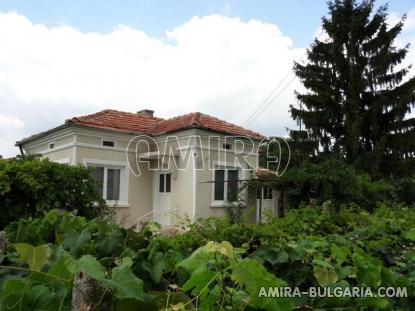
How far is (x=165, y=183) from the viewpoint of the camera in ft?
50.4

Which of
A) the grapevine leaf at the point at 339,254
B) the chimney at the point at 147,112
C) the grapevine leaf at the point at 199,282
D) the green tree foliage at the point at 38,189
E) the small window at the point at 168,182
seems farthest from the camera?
the chimney at the point at 147,112

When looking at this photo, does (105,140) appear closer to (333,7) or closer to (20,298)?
(20,298)

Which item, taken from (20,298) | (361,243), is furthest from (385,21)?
(20,298)

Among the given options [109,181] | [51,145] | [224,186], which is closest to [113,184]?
[109,181]

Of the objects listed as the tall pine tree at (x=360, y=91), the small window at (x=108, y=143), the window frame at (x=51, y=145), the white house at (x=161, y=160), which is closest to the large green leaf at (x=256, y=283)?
the white house at (x=161, y=160)

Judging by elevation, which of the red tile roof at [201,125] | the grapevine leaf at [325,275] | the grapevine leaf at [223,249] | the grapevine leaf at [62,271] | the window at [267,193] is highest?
the red tile roof at [201,125]

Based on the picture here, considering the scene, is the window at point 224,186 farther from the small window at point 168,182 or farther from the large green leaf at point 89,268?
the large green leaf at point 89,268

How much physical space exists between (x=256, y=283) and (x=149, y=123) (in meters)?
16.3

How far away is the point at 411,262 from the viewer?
2088 mm

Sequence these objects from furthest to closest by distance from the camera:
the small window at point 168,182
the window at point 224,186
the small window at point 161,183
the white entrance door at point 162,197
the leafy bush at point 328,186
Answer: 1. the small window at point 161,183
2. the small window at point 168,182
3. the white entrance door at point 162,197
4. the window at point 224,186
5. the leafy bush at point 328,186

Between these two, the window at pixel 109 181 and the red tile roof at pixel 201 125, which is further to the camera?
the red tile roof at pixel 201 125

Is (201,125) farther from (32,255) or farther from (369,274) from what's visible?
(32,255)

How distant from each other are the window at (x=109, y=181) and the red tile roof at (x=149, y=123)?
150 cm

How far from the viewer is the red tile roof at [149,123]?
565 inches
